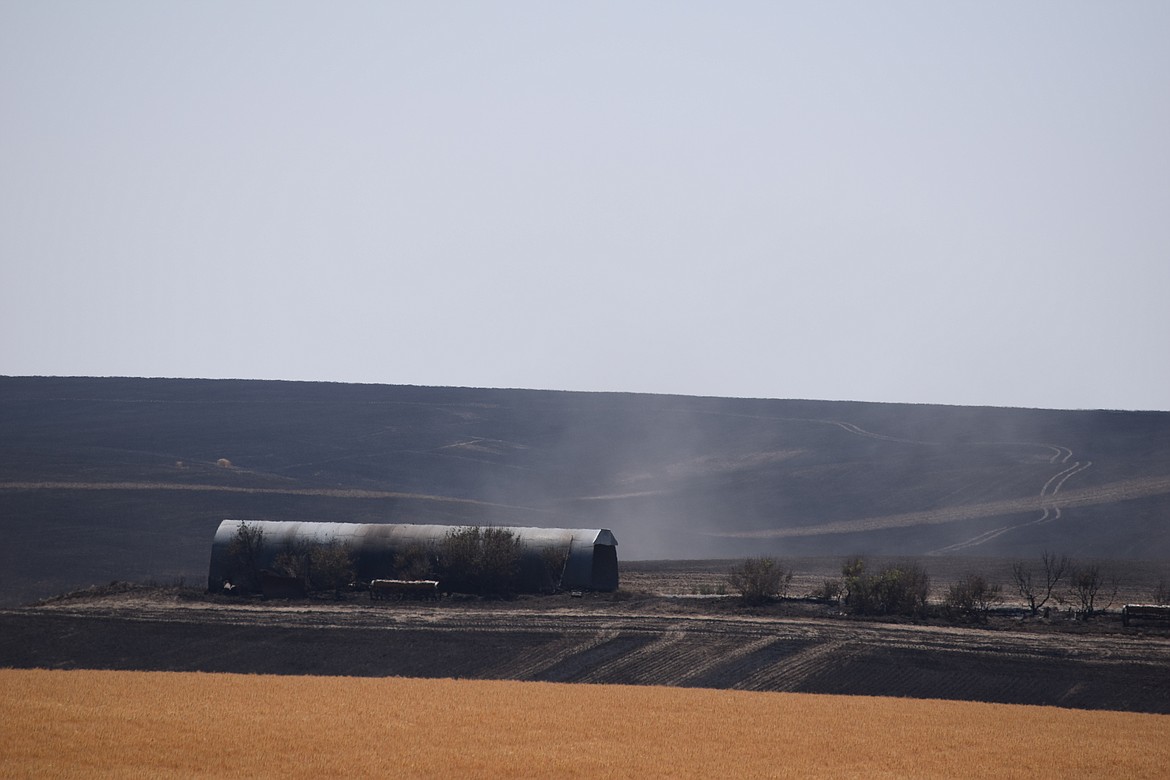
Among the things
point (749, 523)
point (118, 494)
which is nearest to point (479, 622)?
point (118, 494)

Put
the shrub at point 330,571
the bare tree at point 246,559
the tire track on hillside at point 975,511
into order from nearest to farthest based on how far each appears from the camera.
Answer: the shrub at point 330,571 < the bare tree at point 246,559 < the tire track on hillside at point 975,511

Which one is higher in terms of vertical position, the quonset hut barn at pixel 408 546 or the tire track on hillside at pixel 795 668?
the quonset hut barn at pixel 408 546

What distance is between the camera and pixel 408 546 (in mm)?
39094

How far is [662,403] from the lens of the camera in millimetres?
114250

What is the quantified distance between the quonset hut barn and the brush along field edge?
13.7 metres

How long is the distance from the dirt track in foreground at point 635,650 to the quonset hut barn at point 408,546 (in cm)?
486

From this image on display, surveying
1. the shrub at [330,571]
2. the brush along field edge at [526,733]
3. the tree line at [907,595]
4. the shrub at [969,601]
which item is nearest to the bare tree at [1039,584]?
the tree line at [907,595]

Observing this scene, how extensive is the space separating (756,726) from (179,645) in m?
15.3

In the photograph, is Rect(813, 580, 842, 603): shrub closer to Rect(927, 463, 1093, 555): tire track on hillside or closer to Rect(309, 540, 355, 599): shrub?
Rect(309, 540, 355, 599): shrub

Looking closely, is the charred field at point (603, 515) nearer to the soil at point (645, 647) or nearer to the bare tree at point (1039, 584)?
the soil at point (645, 647)

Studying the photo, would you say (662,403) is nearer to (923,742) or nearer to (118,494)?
(118,494)

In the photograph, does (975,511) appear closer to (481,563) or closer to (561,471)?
(561,471)

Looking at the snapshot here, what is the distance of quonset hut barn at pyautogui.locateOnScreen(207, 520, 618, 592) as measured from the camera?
3797 cm

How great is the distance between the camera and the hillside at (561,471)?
60906 mm
